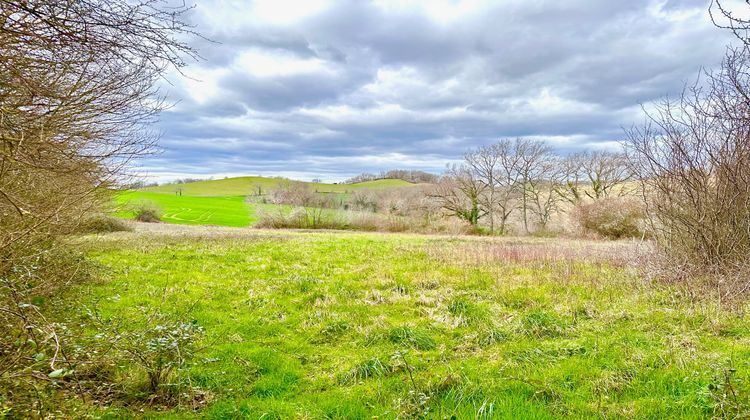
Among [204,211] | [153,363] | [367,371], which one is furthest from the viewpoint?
[204,211]

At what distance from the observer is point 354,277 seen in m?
10.3

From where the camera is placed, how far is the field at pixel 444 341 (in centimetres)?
387

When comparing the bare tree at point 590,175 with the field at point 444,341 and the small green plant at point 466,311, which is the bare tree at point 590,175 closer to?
the field at point 444,341

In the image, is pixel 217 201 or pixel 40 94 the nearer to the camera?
pixel 40 94

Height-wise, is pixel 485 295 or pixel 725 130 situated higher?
pixel 725 130

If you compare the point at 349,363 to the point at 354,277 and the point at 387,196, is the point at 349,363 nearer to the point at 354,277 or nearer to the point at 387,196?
the point at 354,277

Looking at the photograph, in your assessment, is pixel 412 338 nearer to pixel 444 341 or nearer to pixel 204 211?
pixel 444 341

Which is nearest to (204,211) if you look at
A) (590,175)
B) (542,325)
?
(590,175)

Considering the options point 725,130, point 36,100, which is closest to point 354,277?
point 36,100

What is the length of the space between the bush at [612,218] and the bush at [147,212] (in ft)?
130

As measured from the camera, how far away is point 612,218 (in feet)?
91.2

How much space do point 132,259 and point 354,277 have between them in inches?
284

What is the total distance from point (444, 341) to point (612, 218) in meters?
27.1

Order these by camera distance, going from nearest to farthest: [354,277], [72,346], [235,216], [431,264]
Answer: [72,346] → [354,277] → [431,264] → [235,216]
